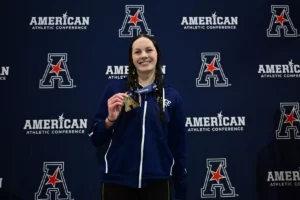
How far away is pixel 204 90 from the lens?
235cm

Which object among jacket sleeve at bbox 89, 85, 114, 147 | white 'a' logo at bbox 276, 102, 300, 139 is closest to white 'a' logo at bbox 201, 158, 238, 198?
white 'a' logo at bbox 276, 102, 300, 139

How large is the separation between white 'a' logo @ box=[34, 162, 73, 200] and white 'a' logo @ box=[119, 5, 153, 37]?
1.26 m

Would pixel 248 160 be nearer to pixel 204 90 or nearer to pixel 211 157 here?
pixel 211 157

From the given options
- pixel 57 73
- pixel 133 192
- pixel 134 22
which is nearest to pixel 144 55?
pixel 133 192

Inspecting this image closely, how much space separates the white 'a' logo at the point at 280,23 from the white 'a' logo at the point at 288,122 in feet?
2.17

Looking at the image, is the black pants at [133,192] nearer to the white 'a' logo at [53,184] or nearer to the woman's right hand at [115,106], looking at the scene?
the woman's right hand at [115,106]

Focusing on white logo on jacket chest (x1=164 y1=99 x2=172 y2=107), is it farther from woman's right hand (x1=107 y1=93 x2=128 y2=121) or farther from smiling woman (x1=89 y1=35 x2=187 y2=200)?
woman's right hand (x1=107 y1=93 x2=128 y2=121)

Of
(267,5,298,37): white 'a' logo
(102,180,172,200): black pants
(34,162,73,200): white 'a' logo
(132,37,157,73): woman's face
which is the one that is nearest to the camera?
(102,180,172,200): black pants

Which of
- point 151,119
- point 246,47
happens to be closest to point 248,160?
point 246,47

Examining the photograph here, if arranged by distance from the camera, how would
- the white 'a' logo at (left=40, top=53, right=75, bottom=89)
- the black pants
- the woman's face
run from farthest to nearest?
the white 'a' logo at (left=40, top=53, right=75, bottom=89) → the woman's face → the black pants

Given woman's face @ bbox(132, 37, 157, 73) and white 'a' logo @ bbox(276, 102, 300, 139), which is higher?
woman's face @ bbox(132, 37, 157, 73)

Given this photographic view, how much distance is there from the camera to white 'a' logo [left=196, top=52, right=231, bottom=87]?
92.9 inches

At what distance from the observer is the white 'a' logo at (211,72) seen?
236cm

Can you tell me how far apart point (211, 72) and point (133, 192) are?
1.38 meters
